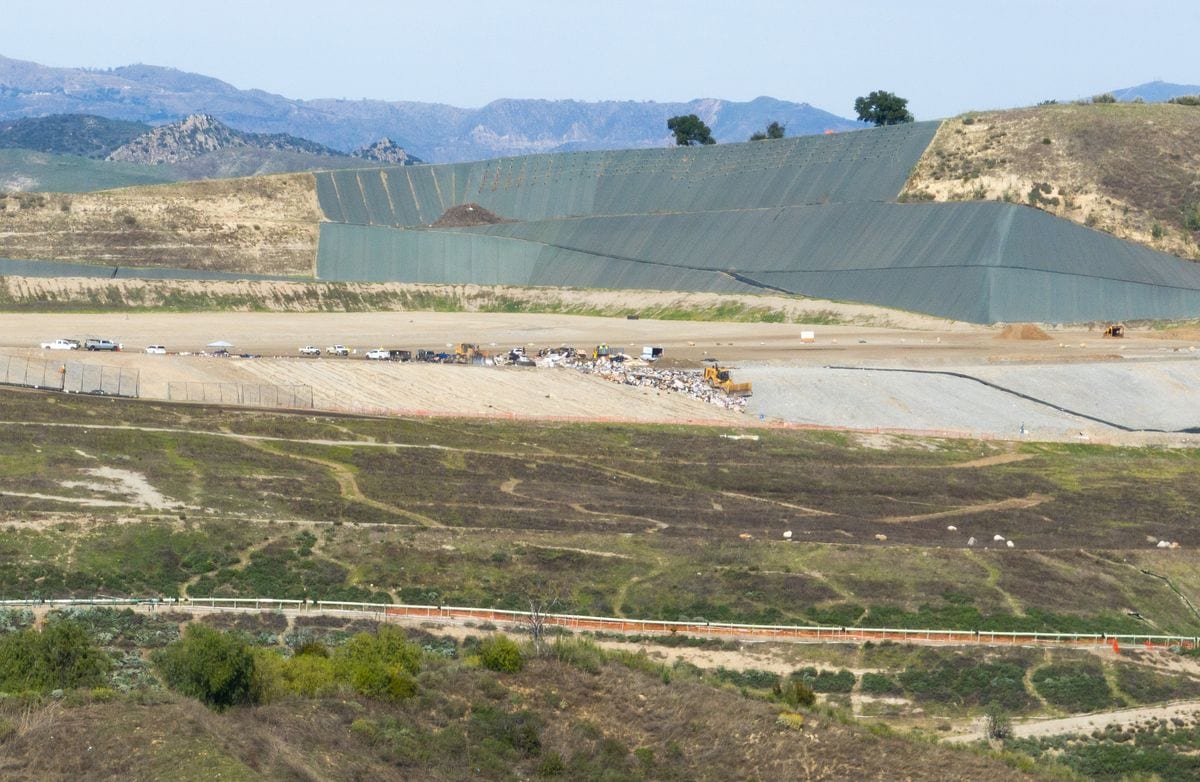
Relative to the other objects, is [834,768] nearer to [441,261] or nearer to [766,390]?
[766,390]

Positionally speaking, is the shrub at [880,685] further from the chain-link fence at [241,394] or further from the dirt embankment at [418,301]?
the dirt embankment at [418,301]

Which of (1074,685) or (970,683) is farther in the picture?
(1074,685)

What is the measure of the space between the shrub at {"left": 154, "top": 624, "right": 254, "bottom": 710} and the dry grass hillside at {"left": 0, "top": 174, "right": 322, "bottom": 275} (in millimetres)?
129680

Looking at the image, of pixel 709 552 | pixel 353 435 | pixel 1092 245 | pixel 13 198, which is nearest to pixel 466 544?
pixel 709 552

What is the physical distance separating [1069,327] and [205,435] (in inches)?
3259

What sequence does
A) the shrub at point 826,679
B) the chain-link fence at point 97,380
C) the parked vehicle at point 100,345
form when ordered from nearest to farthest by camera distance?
the shrub at point 826,679 < the chain-link fence at point 97,380 < the parked vehicle at point 100,345

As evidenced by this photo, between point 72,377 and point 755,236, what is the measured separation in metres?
84.3

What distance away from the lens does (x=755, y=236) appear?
16375cm

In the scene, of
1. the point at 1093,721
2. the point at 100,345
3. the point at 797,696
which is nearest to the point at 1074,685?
the point at 1093,721

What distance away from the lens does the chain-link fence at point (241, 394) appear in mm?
95500

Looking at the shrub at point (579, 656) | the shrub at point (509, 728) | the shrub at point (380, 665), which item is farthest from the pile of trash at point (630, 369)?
the shrub at point (509, 728)

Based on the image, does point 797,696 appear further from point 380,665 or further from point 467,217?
point 467,217

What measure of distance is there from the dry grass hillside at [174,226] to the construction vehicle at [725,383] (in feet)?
236

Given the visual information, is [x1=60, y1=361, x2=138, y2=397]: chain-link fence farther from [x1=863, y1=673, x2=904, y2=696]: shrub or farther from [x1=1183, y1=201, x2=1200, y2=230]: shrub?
[x1=1183, y1=201, x2=1200, y2=230]: shrub
